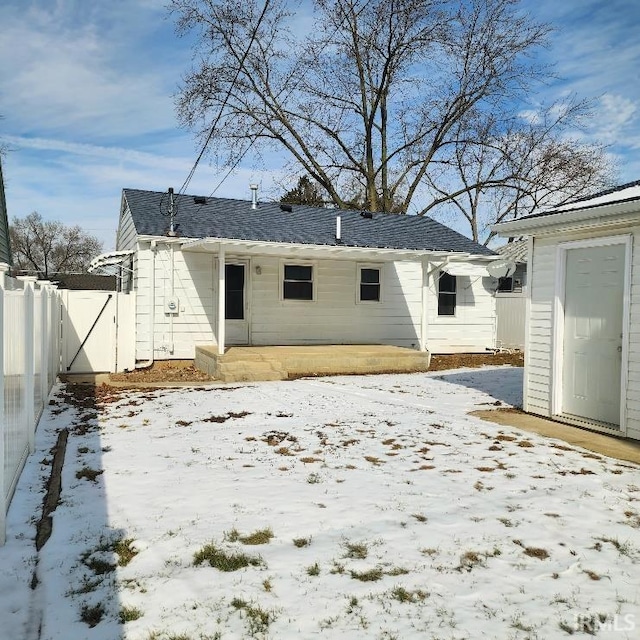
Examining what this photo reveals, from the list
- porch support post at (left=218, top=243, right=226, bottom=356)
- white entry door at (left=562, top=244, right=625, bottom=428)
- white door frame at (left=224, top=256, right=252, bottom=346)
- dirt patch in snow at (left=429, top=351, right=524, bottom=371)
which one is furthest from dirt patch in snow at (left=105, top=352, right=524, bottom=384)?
white entry door at (left=562, top=244, right=625, bottom=428)

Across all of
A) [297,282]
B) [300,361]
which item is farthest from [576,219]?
[297,282]

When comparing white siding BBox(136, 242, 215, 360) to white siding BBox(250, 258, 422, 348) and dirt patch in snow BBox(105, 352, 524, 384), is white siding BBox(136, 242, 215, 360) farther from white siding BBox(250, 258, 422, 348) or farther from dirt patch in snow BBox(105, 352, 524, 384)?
white siding BBox(250, 258, 422, 348)

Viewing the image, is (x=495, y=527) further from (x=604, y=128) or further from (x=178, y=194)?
(x=604, y=128)

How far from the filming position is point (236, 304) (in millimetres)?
12820

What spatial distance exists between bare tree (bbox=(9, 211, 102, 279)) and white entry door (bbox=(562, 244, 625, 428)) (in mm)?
46131

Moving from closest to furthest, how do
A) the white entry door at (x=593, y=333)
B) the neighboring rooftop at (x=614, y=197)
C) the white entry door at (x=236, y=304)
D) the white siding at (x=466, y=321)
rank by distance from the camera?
1. the neighboring rooftop at (x=614, y=197)
2. the white entry door at (x=593, y=333)
3. the white entry door at (x=236, y=304)
4. the white siding at (x=466, y=321)

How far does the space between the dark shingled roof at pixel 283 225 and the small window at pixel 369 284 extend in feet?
2.49

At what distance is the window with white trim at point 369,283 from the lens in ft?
46.0

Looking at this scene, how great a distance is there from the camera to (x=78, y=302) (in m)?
10.5

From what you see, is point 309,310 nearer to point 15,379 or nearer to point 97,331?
point 97,331

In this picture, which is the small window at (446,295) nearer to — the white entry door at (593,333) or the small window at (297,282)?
the small window at (297,282)

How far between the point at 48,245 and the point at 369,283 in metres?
42.5

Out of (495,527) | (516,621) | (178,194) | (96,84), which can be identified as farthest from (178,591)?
(96,84)

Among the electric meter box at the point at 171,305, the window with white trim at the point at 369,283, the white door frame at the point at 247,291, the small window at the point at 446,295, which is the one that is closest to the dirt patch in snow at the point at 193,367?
the electric meter box at the point at 171,305
